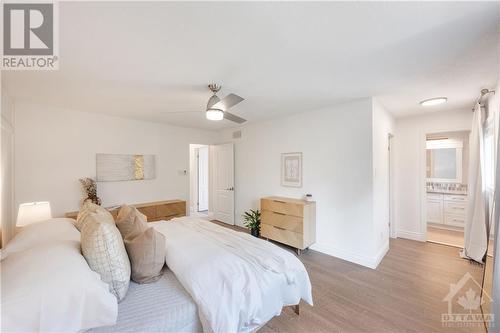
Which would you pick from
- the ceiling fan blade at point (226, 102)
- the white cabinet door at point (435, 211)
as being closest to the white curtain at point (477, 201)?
the white cabinet door at point (435, 211)

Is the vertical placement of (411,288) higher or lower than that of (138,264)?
lower

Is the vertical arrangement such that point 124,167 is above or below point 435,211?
above

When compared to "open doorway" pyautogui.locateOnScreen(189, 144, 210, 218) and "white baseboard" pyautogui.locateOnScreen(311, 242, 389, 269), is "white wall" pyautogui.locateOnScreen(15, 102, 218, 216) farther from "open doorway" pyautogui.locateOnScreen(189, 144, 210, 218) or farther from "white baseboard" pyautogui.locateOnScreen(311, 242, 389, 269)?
"white baseboard" pyautogui.locateOnScreen(311, 242, 389, 269)

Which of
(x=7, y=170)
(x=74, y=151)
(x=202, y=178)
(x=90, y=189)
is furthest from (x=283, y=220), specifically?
(x=202, y=178)

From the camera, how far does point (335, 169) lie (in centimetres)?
328

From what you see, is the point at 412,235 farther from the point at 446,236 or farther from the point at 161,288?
the point at 161,288

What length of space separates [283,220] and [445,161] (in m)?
4.46

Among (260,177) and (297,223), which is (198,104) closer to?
(260,177)

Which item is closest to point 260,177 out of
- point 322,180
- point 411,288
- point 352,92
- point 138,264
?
point 322,180

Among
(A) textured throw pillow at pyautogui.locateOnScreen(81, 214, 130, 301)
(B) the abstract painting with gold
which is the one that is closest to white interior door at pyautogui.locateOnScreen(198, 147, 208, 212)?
(B) the abstract painting with gold

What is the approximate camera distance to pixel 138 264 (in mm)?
1449

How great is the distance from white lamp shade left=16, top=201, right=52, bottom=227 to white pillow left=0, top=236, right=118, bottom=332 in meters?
1.46

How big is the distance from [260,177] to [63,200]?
11.4 ft

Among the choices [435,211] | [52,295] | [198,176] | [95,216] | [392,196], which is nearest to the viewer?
[52,295]
